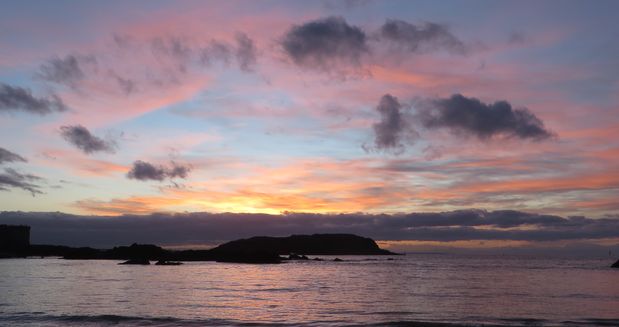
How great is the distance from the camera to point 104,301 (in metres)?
54.6

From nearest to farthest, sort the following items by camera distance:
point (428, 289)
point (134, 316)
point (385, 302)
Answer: point (134, 316)
point (385, 302)
point (428, 289)

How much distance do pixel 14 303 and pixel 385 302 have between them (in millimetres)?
36489

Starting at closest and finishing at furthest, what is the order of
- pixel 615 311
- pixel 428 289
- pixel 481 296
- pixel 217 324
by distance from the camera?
pixel 217 324 < pixel 615 311 < pixel 481 296 < pixel 428 289

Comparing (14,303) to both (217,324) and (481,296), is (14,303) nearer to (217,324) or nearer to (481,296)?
(217,324)

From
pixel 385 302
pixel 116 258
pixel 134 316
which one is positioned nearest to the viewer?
pixel 134 316

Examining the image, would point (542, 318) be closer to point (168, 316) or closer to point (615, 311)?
point (615, 311)

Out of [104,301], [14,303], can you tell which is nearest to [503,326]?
[104,301]

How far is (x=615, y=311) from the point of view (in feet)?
169

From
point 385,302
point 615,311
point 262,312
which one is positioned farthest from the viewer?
point 385,302

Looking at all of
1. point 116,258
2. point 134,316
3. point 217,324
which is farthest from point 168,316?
point 116,258

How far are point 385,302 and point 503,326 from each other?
17337 millimetres

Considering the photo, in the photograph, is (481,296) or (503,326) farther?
(481,296)

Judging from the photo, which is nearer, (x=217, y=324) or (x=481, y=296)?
(x=217, y=324)

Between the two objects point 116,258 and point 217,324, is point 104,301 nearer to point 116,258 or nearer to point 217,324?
point 217,324
